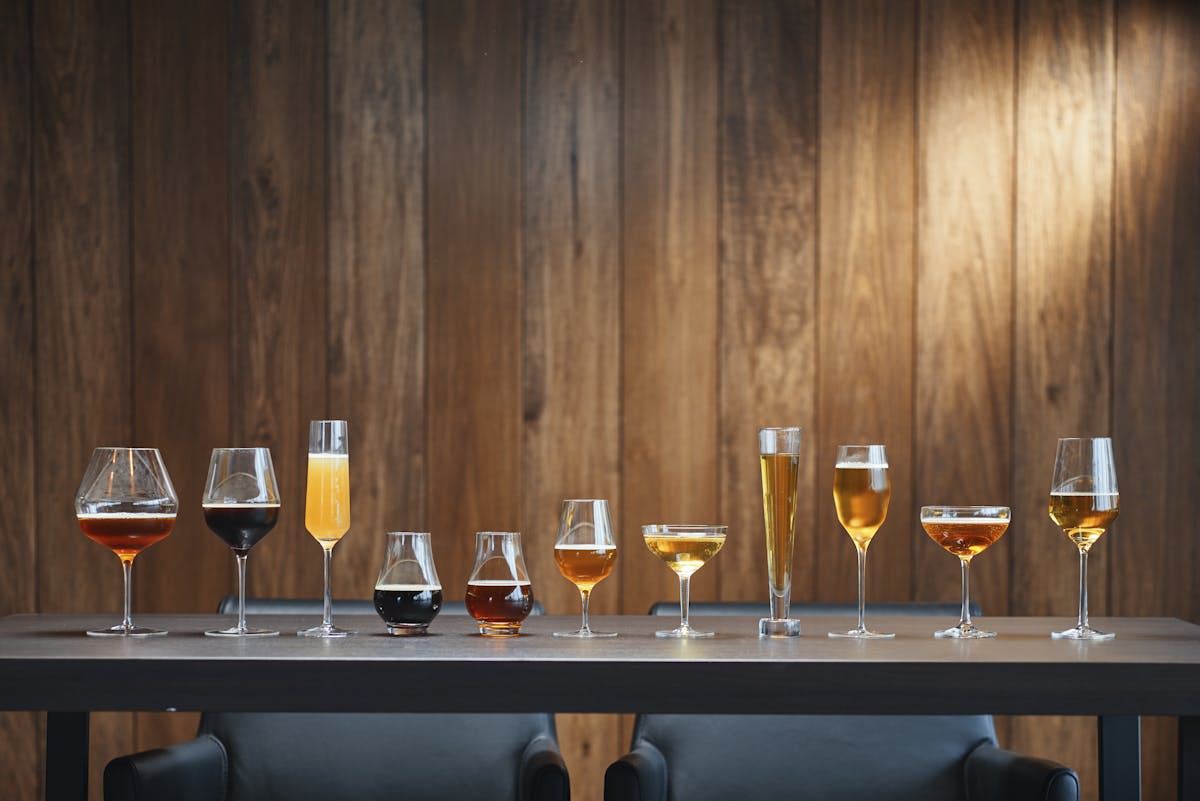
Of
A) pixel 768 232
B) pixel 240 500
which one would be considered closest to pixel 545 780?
pixel 240 500

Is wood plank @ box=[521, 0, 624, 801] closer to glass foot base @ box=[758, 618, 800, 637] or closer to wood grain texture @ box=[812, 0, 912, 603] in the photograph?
wood grain texture @ box=[812, 0, 912, 603]

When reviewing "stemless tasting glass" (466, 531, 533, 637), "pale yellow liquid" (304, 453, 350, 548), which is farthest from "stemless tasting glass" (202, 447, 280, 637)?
"stemless tasting glass" (466, 531, 533, 637)

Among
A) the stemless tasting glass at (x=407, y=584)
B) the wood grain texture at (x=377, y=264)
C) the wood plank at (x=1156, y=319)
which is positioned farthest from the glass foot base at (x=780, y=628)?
the wood plank at (x=1156, y=319)

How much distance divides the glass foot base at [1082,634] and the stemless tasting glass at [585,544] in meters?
0.52

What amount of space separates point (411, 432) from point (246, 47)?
2.95ft

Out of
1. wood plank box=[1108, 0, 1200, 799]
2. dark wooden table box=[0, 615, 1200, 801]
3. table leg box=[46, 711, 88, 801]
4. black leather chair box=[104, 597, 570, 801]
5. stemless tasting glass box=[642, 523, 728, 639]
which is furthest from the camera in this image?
wood plank box=[1108, 0, 1200, 799]

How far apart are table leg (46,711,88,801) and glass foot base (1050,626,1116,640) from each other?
1213 millimetres

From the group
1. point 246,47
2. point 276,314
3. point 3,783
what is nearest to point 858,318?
point 276,314

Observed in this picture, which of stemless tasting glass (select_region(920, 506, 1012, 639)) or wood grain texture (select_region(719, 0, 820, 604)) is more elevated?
wood grain texture (select_region(719, 0, 820, 604))

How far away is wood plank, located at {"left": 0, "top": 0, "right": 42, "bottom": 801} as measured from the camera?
279 cm

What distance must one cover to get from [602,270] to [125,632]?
1.49 meters

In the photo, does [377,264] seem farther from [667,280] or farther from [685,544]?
[685,544]

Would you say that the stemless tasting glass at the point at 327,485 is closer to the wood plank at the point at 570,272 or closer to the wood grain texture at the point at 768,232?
the wood plank at the point at 570,272

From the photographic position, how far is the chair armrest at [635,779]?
1.89 m
